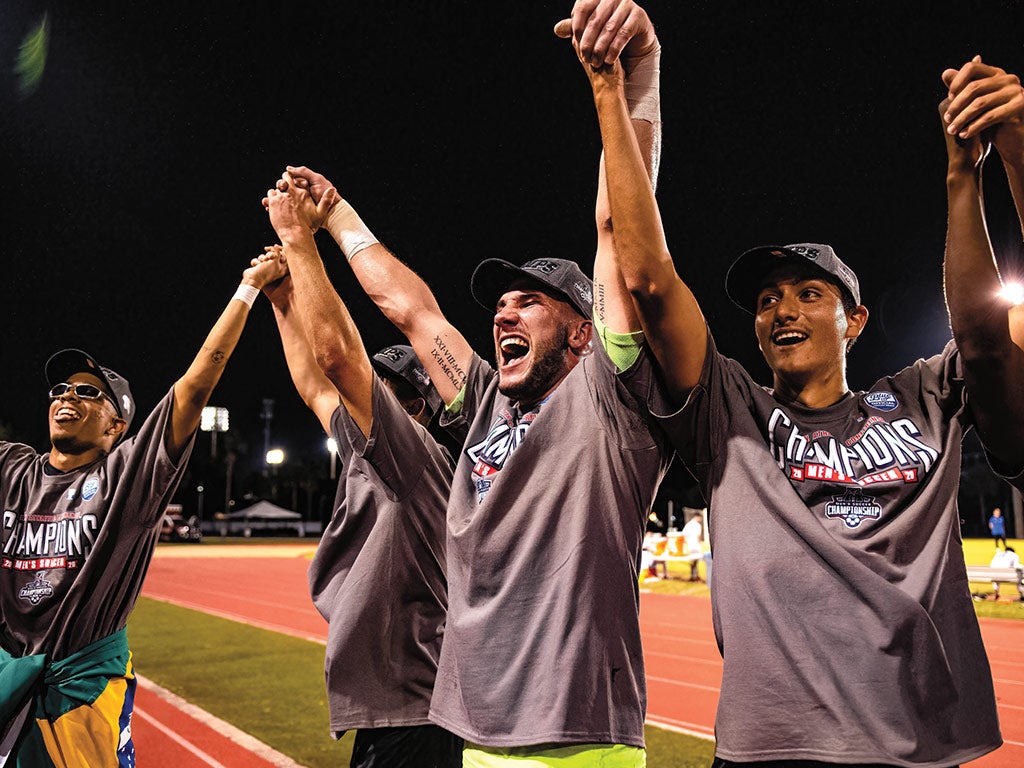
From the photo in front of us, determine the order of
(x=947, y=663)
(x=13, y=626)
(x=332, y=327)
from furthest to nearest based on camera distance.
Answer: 1. (x=13, y=626)
2. (x=332, y=327)
3. (x=947, y=663)

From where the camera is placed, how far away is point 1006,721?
7195mm

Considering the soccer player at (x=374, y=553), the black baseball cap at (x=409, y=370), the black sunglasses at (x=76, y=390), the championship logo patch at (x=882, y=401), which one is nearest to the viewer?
the championship logo patch at (x=882, y=401)

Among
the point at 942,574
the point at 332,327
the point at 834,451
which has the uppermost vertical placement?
the point at 332,327

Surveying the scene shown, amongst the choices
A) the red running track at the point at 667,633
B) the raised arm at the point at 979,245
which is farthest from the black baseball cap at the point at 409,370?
the red running track at the point at 667,633

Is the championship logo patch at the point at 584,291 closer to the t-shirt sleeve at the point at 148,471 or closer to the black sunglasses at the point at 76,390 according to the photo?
the t-shirt sleeve at the point at 148,471

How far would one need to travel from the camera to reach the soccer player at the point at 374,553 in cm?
274

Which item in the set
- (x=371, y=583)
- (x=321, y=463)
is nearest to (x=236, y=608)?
(x=371, y=583)

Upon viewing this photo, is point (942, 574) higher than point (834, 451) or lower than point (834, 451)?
lower

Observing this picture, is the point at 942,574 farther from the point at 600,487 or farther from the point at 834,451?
the point at 600,487

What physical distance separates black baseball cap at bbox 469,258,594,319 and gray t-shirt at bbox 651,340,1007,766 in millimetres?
537

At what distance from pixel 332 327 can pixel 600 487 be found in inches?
44.0

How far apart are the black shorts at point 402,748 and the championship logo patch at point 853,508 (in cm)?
154

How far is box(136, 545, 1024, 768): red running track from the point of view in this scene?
737 centimetres

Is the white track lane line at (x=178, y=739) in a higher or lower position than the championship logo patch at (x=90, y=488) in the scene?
lower
